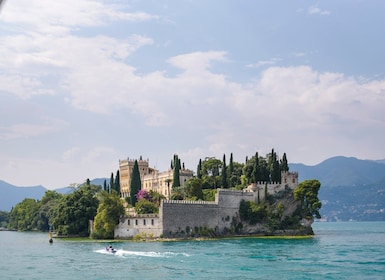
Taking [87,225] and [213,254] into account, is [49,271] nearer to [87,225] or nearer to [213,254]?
[213,254]

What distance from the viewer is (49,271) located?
35.6 meters

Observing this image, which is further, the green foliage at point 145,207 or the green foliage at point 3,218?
the green foliage at point 3,218

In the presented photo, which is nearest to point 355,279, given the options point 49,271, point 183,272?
point 183,272

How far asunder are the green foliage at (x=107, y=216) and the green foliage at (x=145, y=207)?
311 centimetres

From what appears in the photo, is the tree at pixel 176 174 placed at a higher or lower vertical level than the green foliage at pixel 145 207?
higher

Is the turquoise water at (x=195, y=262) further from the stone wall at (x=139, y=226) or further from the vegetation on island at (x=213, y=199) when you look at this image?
the vegetation on island at (x=213, y=199)

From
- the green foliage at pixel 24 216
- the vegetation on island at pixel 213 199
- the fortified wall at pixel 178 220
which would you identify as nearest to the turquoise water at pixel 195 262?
the fortified wall at pixel 178 220

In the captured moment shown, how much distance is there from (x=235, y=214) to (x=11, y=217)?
Answer: 65.2 metres

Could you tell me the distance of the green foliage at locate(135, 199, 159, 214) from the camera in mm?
62628

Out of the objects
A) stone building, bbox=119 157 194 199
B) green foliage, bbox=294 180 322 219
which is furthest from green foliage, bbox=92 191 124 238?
green foliage, bbox=294 180 322 219

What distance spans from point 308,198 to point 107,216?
2128 centimetres

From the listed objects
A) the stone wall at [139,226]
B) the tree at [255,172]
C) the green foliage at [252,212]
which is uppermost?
the tree at [255,172]

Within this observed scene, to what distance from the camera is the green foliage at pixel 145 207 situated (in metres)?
62.6

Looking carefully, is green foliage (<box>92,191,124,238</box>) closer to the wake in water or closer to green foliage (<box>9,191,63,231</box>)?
the wake in water
